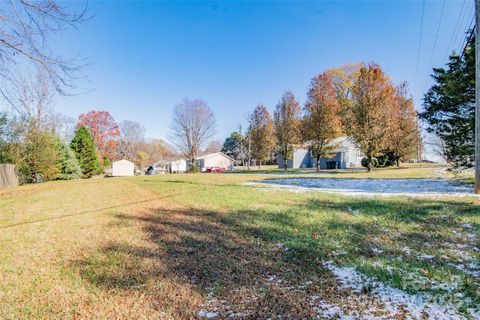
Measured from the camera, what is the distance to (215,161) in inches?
1896

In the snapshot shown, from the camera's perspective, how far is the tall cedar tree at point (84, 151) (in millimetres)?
30562

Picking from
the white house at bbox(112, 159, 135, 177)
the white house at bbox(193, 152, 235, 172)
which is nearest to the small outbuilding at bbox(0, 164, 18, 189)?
the white house at bbox(112, 159, 135, 177)

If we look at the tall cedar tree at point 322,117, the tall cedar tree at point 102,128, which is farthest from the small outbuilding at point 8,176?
the tall cedar tree at point 102,128

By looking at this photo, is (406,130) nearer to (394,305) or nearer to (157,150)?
(394,305)

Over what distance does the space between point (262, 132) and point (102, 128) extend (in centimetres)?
2755

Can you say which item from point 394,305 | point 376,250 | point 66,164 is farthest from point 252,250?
point 66,164

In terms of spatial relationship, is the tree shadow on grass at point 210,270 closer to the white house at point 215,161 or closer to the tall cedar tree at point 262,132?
the tall cedar tree at point 262,132

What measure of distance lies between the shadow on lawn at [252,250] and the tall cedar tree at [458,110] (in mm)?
4787

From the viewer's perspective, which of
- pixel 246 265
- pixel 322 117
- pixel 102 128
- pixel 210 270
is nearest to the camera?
pixel 210 270

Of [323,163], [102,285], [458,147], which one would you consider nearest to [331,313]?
[102,285]

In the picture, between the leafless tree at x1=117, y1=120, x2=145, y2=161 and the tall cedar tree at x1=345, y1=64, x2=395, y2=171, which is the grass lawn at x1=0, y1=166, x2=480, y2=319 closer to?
the tall cedar tree at x1=345, y1=64, x2=395, y2=171

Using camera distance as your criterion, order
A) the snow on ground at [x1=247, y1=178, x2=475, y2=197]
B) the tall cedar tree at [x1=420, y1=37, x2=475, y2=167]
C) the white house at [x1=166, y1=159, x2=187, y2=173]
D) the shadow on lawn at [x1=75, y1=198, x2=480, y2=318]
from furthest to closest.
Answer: the white house at [x1=166, y1=159, x2=187, y2=173] → the tall cedar tree at [x1=420, y1=37, x2=475, y2=167] → the snow on ground at [x1=247, y1=178, x2=475, y2=197] → the shadow on lawn at [x1=75, y1=198, x2=480, y2=318]

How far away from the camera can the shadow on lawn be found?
105 inches

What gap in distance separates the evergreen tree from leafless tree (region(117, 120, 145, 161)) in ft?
90.1
